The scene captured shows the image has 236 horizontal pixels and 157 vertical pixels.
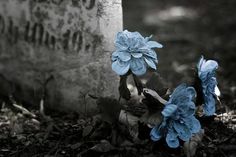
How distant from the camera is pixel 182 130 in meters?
2.16

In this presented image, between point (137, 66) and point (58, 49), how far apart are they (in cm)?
85

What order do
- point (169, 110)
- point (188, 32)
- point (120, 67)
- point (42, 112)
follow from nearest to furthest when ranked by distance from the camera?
1. point (169, 110)
2. point (120, 67)
3. point (42, 112)
4. point (188, 32)

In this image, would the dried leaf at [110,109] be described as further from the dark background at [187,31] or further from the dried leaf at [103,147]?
the dark background at [187,31]

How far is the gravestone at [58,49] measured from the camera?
2.70 metres

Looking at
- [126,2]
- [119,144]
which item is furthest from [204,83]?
[126,2]

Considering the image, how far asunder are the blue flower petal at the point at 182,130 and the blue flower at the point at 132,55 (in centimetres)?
25

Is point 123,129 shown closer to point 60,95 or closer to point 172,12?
point 60,95

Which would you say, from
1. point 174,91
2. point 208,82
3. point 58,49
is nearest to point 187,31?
point 58,49

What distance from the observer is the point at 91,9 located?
107 inches

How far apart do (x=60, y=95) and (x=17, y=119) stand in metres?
0.27

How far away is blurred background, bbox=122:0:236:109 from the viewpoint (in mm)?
3965

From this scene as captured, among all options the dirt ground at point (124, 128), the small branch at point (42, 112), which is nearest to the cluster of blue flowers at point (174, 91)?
the dirt ground at point (124, 128)

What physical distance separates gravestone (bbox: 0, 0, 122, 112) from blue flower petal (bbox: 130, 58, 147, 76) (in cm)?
49

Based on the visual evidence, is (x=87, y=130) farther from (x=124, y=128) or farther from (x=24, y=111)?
(x=24, y=111)
